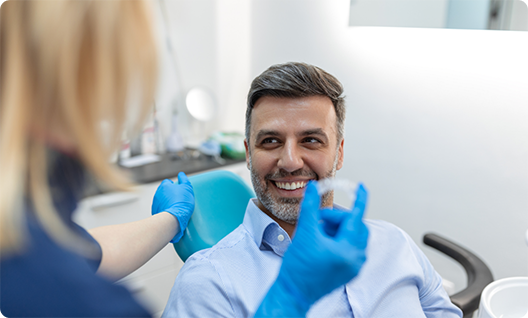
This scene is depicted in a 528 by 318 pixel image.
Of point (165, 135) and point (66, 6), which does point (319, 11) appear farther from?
point (66, 6)

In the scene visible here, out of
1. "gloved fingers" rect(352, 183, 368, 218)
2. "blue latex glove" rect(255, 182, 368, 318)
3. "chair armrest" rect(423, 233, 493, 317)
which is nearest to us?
"blue latex glove" rect(255, 182, 368, 318)

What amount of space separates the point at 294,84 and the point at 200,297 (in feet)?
2.21

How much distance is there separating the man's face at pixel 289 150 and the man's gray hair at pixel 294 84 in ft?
0.06

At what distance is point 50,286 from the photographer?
0.45m

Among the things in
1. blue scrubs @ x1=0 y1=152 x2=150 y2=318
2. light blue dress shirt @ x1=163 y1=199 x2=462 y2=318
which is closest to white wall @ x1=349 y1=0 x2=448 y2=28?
light blue dress shirt @ x1=163 y1=199 x2=462 y2=318

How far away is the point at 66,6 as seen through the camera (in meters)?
0.47

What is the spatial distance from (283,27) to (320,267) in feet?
6.96

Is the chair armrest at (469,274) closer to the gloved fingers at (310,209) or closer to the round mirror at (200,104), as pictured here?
the gloved fingers at (310,209)

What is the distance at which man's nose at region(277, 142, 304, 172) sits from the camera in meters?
1.20

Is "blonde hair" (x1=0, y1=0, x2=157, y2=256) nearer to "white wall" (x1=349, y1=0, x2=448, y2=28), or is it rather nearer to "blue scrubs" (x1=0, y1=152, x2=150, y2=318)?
"blue scrubs" (x1=0, y1=152, x2=150, y2=318)

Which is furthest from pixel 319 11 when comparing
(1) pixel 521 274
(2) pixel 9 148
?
(2) pixel 9 148

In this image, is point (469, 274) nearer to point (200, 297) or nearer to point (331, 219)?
point (331, 219)

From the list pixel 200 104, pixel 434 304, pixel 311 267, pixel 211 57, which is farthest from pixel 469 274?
pixel 211 57

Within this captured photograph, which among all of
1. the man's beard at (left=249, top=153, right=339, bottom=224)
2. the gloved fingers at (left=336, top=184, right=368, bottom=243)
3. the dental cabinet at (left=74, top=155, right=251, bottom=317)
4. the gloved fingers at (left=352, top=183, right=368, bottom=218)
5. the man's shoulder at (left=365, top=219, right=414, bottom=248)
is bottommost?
the dental cabinet at (left=74, top=155, right=251, bottom=317)
